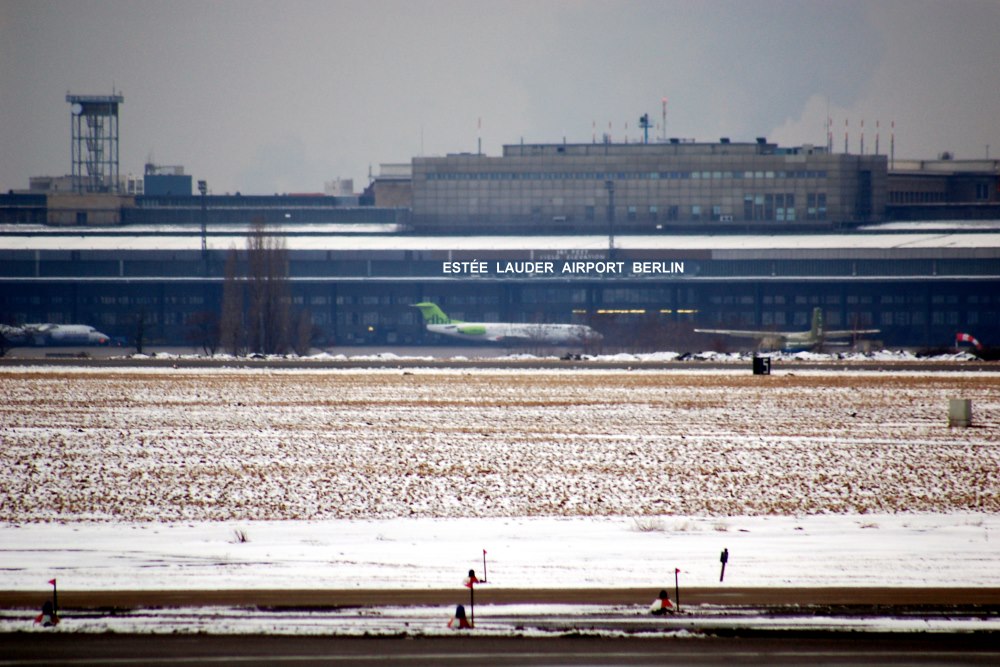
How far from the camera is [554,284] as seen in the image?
134375 millimetres

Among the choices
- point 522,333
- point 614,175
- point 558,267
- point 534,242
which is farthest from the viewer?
point 614,175

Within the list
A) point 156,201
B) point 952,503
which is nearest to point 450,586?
point 952,503

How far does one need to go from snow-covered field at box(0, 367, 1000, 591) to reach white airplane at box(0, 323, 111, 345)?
77343 millimetres

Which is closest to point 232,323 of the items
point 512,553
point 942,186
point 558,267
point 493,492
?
point 558,267

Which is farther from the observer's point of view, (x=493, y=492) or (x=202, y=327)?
(x=202, y=327)

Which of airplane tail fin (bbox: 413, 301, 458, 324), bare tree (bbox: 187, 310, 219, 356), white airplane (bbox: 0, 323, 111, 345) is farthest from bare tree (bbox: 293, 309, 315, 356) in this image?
white airplane (bbox: 0, 323, 111, 345)

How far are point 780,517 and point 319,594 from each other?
10.3m

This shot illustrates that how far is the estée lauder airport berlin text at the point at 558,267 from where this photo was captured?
5251 inches

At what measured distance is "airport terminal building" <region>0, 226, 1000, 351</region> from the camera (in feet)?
414

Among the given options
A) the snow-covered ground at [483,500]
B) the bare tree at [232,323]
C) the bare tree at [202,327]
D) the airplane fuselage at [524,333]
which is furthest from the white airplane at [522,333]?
the snow-covered ground at [483,500]

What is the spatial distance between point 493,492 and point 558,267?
366 ft

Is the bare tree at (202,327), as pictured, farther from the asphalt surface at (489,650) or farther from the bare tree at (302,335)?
the asphalt surface at (489,650)

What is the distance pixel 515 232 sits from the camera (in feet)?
511

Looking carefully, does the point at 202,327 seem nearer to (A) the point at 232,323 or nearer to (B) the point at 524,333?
(A) the point at 232,323
